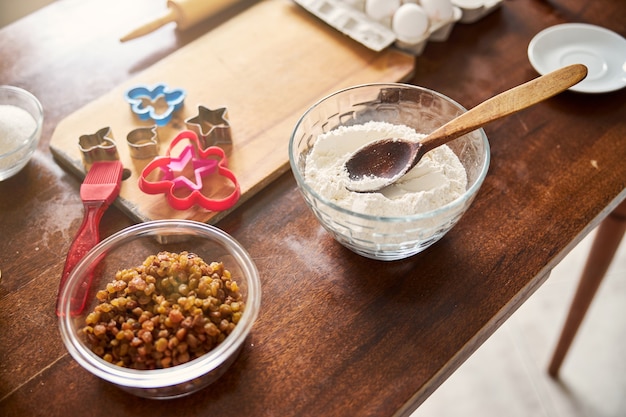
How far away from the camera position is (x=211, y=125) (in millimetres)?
978

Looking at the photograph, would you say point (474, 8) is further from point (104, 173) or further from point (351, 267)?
point (104, 173)

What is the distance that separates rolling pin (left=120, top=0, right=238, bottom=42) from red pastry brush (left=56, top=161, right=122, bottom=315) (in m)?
0.33

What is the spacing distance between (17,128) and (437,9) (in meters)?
0.70

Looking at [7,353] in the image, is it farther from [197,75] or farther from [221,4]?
[221,4]

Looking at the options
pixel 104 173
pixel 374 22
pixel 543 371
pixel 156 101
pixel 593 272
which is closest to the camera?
pixel 104 173

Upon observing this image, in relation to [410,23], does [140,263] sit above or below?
below

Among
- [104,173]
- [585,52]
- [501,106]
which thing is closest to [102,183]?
[104,173]

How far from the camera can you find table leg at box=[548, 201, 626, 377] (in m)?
1.17

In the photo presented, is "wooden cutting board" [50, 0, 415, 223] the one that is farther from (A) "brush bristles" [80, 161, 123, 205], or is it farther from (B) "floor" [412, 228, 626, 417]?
(B) "floor" [412, 228, 626, 417]

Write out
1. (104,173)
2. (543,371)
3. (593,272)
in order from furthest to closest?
(543,371)
(593,272)
(104,173)

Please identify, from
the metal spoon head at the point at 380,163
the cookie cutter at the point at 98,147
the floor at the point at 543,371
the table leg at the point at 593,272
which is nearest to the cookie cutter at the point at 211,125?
the cookie cutter at the point at 98,147

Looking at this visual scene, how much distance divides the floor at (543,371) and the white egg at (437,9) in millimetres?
749

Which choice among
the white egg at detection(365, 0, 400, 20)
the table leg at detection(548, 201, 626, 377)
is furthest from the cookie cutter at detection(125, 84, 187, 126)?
the table leg at detection(548, 201, 626, 377)

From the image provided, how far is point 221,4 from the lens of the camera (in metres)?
1.20
